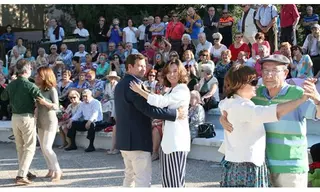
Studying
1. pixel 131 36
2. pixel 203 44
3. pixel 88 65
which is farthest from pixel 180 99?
pixel 131 36

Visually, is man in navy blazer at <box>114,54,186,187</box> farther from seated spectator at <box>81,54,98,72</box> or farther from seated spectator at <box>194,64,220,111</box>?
seated spectator at <box>81,54,98,72</box>

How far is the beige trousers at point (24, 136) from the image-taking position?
725 cm

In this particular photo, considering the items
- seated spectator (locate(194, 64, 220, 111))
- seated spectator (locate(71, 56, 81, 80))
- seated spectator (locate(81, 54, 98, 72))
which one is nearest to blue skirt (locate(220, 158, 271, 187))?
seated spectator (locate(194, 64, 220, 111))

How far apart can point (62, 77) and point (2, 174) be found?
5.95 meters

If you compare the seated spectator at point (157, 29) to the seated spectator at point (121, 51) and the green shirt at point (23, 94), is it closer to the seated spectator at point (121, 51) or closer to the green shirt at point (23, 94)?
the seated spectator at point (121, 51)

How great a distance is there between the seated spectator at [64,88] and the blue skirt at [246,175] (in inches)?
366

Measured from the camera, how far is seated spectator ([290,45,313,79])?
1063 centimetres

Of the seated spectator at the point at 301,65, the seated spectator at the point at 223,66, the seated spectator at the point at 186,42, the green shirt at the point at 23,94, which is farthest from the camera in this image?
the seated spectator at the point at 186,42

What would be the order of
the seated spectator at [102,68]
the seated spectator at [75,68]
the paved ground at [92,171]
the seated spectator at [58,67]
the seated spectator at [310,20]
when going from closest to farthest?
the paved ground at [92,171]
the seated spectator at [310,20]
the seated spectator at [102,68]
the seated spectator at [75,68]
the seated spectator at [58,67]

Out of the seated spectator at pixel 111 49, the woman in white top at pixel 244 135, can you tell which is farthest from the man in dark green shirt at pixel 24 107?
the seated spectator at pixel 111 49

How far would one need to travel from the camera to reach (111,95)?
12.2 meters

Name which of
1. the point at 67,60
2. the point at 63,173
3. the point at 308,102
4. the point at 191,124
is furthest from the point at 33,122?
the point at 67,60

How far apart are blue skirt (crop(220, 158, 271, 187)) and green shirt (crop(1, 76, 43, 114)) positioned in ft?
12.8

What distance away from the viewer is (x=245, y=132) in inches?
150
